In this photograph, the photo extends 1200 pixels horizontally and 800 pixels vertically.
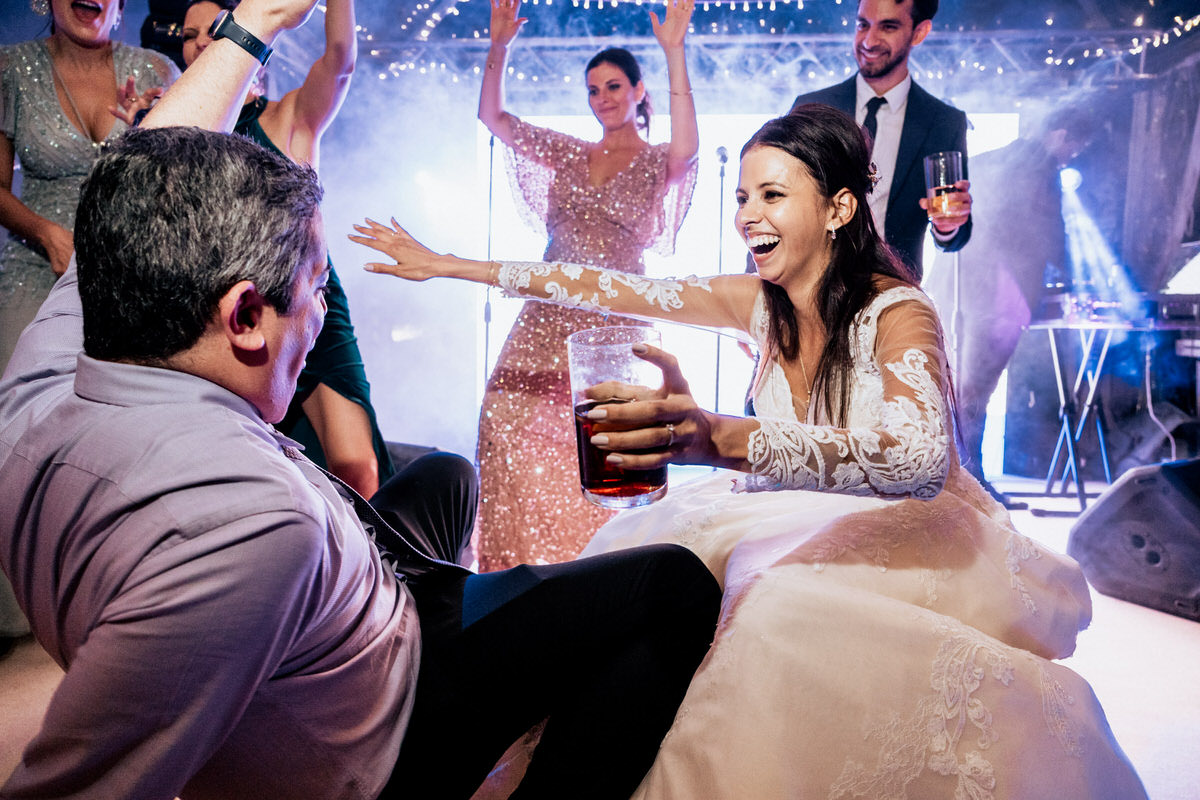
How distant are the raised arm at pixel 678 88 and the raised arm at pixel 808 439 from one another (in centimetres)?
168

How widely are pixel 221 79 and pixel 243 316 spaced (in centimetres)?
65

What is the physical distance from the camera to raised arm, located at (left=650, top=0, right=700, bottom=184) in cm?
263

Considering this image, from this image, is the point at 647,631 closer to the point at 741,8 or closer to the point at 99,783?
the point at 99,783

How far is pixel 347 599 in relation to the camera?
92 cm

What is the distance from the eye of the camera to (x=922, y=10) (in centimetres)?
290

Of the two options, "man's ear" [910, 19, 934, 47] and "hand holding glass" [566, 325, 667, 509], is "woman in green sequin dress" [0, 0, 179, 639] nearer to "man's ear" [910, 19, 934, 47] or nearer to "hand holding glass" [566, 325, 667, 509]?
"hand holding glass" [566, 325, 667, 509]

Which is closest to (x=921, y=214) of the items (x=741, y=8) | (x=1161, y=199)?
(x=741, y=8)

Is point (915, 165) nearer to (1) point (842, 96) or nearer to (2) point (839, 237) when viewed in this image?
(1) point (842, 96)

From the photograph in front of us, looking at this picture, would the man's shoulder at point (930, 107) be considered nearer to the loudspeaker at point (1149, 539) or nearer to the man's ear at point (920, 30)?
the man's ear at point (920, 30)

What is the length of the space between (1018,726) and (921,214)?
2283 mm

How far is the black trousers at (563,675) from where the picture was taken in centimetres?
99

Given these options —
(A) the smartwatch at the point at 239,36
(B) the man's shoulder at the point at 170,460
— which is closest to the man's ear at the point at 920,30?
(A) the smartwatch at the point at 239,36

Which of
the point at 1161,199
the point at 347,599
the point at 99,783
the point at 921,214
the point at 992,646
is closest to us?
the point at 99,783

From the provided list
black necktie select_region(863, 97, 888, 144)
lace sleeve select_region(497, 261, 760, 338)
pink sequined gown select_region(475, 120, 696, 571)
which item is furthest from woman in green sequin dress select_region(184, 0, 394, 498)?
black necktie select_region(863, 97, 888, 144)
